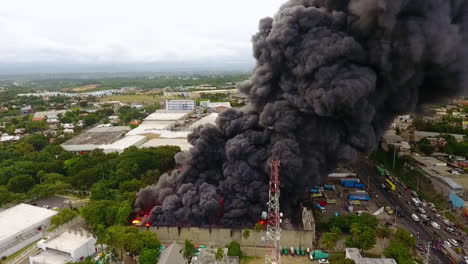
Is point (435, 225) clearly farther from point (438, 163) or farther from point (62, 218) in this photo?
point (62, 218)

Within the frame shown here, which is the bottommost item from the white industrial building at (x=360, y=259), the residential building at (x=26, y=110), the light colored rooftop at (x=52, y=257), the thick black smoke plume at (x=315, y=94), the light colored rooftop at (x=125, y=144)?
the light colored rooftop at (x=52, y=257)

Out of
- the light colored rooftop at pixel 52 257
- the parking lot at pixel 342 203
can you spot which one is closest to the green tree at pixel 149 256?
the light colored rooftop at pixel 52 257

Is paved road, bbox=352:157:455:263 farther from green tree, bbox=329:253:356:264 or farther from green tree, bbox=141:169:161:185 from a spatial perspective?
green tree, bbox=141:169:161:185

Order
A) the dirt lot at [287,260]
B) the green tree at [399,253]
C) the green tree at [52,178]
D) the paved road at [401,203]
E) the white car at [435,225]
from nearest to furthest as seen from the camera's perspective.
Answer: the green tree at [399,253] < the dirt lot at [287,260] < the paved road at [401,203] < the white car at [435,225] < the green tree at [52,178]

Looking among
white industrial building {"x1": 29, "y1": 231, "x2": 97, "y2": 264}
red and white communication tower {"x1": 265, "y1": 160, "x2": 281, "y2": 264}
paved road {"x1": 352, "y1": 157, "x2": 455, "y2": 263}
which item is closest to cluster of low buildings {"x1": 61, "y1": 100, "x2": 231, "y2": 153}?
paved road {"x1": 352, "y1": 157, "x2": 455, "y2": 263}

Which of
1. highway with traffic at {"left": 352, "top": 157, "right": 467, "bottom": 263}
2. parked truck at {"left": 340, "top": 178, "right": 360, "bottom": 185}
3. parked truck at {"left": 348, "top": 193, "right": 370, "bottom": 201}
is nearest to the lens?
highway with traffic at {"left": 352, "top": 157, "right": 467, "bottom": 263}

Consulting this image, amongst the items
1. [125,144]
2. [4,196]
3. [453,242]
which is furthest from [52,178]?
[453,242]

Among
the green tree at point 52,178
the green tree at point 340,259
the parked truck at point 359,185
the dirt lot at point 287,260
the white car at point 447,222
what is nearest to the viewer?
the green tree at point 340,259

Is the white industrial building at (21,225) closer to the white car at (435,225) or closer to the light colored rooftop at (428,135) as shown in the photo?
the white car at (435,225)
